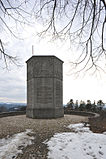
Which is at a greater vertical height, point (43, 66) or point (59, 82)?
point (43, 66)

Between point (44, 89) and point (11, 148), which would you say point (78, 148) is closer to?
point (11, 148)

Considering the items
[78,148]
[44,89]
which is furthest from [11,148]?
[44,89]

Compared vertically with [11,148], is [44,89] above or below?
above

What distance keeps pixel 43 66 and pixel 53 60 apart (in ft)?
3.83

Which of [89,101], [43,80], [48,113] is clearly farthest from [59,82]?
[89,101]

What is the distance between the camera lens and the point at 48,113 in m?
11.9

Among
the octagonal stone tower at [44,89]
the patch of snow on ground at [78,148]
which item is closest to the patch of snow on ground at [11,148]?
the patch of snow on ground at [78,148]

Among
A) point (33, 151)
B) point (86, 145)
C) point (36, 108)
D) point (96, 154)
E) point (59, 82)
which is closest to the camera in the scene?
point (96, 154)

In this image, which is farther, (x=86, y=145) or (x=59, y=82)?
(x=59, y=82)

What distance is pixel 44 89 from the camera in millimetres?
12000

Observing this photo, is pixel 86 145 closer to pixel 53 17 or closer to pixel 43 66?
pixel 53 17

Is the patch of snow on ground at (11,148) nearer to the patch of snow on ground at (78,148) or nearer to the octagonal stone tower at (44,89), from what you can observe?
the patch of snow on ground at (78,148)

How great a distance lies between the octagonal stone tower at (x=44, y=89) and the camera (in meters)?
11.9

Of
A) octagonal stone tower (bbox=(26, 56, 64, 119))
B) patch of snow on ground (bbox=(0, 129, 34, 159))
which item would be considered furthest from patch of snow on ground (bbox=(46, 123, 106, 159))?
octagonal stone tower (bbox=(26, 56, 64, 119))
